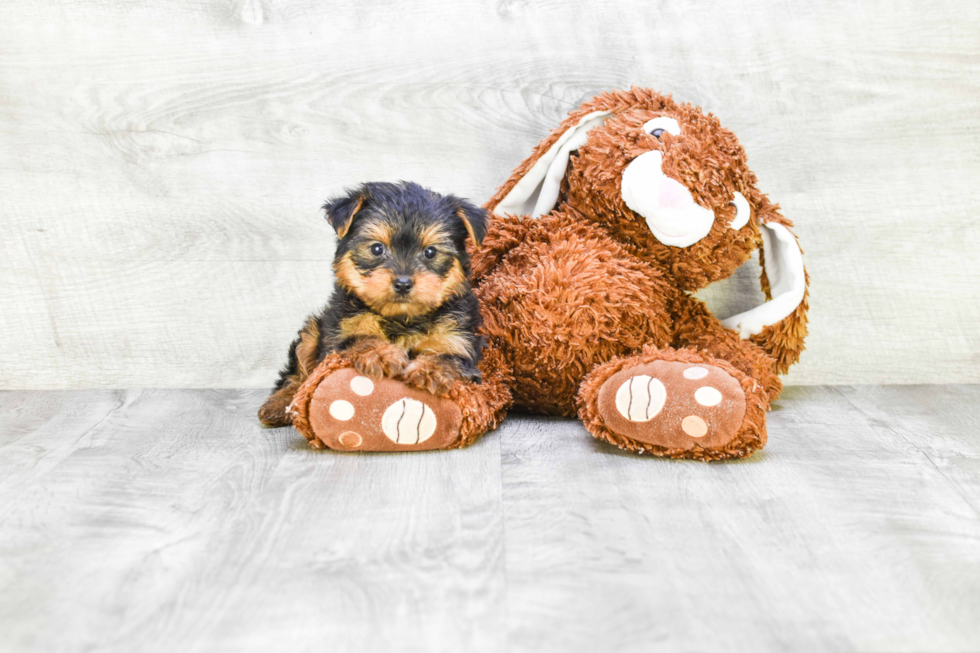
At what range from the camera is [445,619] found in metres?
1.10

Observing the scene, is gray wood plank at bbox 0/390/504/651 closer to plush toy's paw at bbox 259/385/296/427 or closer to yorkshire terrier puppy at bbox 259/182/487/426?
plush toy's paw at bbox 259/385/296/427

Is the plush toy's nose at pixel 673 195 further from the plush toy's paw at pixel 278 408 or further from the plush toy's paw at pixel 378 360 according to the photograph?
the plush toy's paw at pixel 278 408

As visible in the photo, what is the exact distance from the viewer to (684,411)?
168 cm

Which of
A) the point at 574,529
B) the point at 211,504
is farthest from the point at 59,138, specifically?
the point at 574,529

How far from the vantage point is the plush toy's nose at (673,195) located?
6.25 feet

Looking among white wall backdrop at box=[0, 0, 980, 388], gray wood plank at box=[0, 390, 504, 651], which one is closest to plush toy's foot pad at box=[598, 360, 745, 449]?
gray wood plank at box=[0, 390, 504, 651]

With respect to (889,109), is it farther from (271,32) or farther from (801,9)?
(271,32)

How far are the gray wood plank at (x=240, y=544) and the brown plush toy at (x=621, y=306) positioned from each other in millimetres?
153

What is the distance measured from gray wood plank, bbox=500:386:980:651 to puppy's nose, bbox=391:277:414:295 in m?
0.44

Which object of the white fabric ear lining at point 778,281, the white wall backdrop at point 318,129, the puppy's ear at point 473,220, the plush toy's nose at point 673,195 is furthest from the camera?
the white wall backdrop at point 318,129

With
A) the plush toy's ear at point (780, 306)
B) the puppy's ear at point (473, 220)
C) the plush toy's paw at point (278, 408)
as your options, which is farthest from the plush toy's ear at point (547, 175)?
the plush toy's paw at point (278, 408)

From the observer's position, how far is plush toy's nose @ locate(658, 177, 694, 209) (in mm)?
1905

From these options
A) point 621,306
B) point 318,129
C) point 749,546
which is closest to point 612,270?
point 621,306

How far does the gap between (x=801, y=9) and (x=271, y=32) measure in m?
1.61
